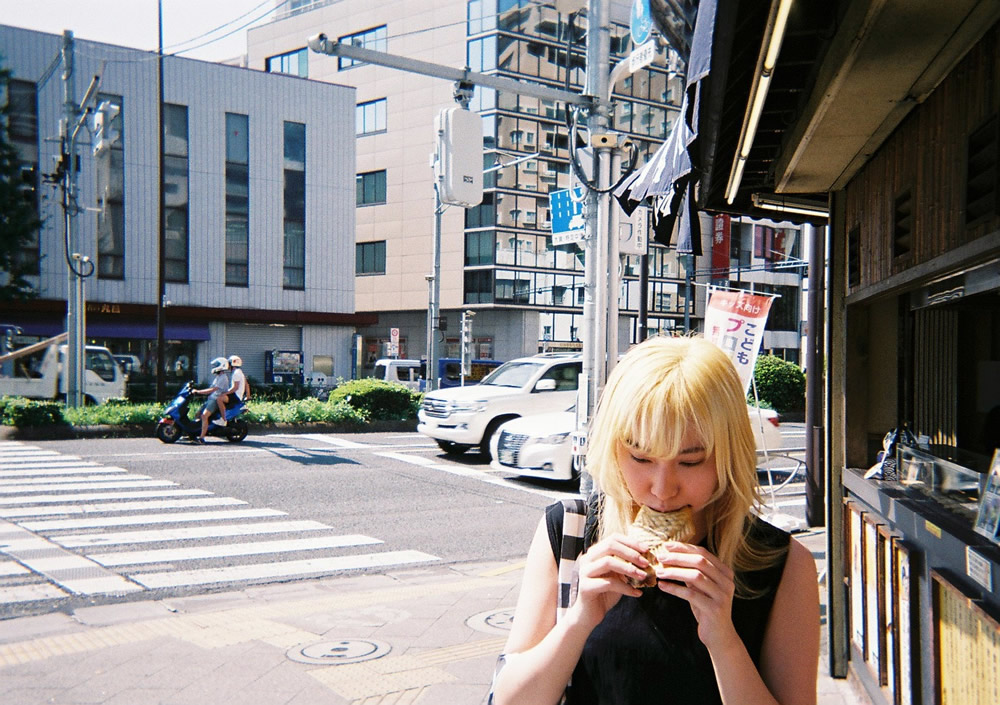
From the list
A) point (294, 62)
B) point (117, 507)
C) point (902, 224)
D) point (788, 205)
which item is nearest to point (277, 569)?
point (117, 507)

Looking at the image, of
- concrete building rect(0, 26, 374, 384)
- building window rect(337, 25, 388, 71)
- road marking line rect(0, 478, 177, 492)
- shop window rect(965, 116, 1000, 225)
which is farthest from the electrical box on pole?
building window rect(337, 25, 388, 71)

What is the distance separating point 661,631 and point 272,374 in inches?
1322

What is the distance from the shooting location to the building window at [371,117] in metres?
51.2

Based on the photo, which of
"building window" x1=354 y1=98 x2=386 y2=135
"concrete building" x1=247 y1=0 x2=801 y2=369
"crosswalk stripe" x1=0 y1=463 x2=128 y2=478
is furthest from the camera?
"building window" x1=354 y1=98 x2=386 y2=135

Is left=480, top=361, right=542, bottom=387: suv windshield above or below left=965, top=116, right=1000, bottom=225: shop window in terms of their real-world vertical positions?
below

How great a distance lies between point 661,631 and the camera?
1685 mm

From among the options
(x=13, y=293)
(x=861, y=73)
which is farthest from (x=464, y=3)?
(x=861, y=73)

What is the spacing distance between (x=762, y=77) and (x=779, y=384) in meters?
24.3

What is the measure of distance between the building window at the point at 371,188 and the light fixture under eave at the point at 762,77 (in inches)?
1900

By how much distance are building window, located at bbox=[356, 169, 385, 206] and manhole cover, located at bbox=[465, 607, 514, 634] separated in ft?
155

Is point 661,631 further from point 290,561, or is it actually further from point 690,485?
point 290,561

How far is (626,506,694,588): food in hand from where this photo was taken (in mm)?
1542

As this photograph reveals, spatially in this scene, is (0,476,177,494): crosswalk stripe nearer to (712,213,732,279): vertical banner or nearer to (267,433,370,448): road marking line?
(267,433,370,448): road marking line

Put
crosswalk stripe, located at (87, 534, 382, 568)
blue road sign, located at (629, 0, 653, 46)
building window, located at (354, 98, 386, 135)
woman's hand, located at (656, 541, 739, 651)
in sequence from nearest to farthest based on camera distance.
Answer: woman's hand, located at (656, 541, 739, 651) < crosswalk stripe, located at (87, 534, 382, 568) < blue road sign, located at (629, 0, 653, 46) < building window, located at (354, 98, 386, 135)
